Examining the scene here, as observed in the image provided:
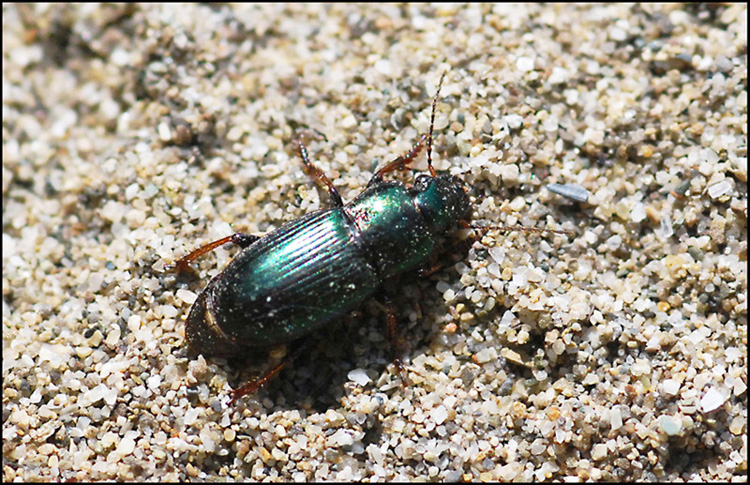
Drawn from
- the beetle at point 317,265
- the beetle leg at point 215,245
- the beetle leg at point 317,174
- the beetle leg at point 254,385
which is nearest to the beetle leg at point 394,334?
the beetle at point 317,265

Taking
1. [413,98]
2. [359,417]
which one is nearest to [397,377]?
[359,417]

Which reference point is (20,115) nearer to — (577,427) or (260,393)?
(260,393)

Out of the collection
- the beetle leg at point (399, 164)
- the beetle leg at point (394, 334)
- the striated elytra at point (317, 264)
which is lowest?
the beetle leg at point (394, 334)

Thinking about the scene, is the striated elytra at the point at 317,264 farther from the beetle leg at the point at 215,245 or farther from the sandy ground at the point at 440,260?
the sandy ground at the point at 440,260

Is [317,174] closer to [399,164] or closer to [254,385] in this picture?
[399,164]

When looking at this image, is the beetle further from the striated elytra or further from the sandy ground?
the sandy ground

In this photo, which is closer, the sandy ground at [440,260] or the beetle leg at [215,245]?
the sandy ground at [440,260]

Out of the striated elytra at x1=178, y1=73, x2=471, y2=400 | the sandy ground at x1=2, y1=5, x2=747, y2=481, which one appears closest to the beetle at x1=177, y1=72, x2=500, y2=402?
the striated elytra at x1=178, y1=73, x2=471, y2=400

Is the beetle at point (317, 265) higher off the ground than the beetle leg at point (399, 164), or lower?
lower
